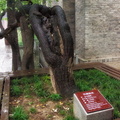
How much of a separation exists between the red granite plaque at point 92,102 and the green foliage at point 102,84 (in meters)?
0.38

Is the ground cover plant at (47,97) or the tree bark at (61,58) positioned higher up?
the tree bark at (61,58)

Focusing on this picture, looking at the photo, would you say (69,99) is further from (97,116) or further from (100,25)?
(100,25)

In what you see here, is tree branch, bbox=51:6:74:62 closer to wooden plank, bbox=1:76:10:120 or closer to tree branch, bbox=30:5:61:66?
tree branch, bbox=30:5:61:66

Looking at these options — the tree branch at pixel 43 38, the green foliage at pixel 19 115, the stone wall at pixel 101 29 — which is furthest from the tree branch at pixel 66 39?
the stone wall at pixel 101 29

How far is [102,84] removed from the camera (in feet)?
15.0

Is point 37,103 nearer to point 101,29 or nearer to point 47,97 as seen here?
point 47,97

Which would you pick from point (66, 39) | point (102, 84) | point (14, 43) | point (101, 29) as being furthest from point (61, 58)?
point (101, 29)

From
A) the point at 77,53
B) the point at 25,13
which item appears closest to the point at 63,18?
the point at 25,13

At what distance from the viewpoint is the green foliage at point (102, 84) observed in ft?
12.2

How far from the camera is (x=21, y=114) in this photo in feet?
10.2

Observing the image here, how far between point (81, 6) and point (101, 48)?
2210 mm

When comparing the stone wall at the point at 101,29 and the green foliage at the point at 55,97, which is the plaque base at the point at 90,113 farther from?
the stone wall at the point at 101,29

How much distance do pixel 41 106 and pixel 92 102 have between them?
1126 millimetres

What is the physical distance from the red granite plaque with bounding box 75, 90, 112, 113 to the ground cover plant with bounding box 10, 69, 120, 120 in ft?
1.18
